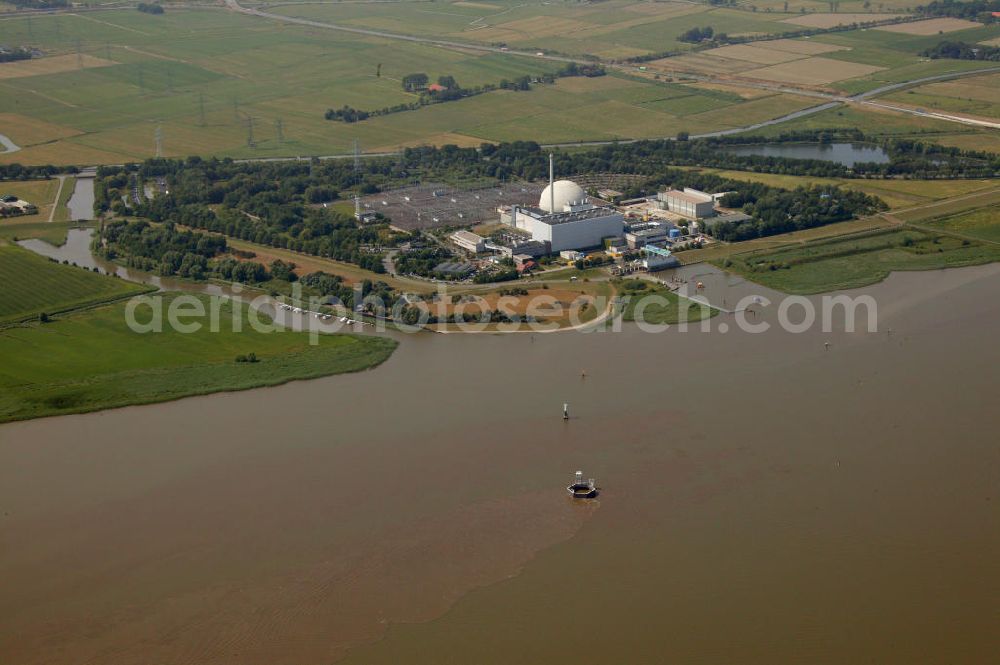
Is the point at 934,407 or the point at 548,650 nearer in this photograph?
the point at 548,650

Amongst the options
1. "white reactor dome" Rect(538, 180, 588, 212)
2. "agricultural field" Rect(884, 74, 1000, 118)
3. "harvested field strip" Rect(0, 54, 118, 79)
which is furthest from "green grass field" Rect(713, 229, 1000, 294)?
"harvested field strip" Rect(0, 54, 118, 79)

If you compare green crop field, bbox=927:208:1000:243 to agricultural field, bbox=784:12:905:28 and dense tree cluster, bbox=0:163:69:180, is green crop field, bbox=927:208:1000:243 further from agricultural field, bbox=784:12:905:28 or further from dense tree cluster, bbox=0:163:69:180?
agricultural field, bbox=784:12:905:28

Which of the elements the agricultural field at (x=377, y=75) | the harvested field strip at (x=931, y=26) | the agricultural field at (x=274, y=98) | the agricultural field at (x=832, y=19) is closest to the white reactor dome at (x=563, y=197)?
the agricultural field at (x=377, y=75)

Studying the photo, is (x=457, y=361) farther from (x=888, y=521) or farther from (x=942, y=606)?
(x=942, y=606)

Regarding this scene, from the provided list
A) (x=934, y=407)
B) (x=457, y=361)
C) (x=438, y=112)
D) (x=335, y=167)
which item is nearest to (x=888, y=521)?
(x=934, y=407)

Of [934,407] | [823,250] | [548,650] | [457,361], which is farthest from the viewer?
[823,250]

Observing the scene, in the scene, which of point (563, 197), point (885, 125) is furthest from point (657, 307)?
point (885, 125)
